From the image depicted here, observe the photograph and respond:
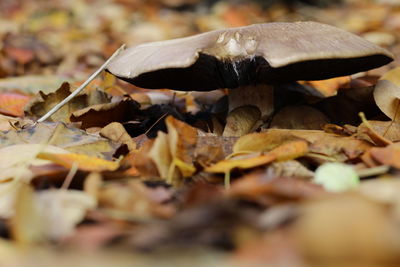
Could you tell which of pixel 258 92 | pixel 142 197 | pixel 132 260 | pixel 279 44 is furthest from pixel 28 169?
pixel 258 92

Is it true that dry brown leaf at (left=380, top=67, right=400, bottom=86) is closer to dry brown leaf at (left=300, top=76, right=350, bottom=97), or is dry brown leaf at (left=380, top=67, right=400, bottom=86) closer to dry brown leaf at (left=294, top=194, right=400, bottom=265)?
dry brown leaf at (left=300, top=76, right=350, bottom=97)

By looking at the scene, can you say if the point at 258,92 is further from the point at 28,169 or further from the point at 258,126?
the point at 28,169

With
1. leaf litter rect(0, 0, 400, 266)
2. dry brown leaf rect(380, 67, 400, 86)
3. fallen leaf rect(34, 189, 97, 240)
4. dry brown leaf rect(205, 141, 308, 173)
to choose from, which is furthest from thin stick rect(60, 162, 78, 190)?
dry brown leaf rect(380, 67, 400, 86)

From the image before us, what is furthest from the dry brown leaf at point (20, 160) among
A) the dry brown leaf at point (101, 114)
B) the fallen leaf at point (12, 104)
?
the fallen leaf at point (12, 104)

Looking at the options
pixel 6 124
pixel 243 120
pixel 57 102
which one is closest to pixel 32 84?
pixel 57 102

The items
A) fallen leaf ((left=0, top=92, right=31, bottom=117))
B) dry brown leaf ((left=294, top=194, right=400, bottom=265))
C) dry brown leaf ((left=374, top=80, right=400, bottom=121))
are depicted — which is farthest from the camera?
fallen leaf ((left=0, top=92, right=31, bottom=117))

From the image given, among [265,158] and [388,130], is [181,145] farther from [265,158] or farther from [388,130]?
[388,130]

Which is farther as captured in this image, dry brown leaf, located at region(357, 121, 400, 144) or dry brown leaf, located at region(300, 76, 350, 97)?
dry brown leaf, located at region(300, 76, 350, 97)
